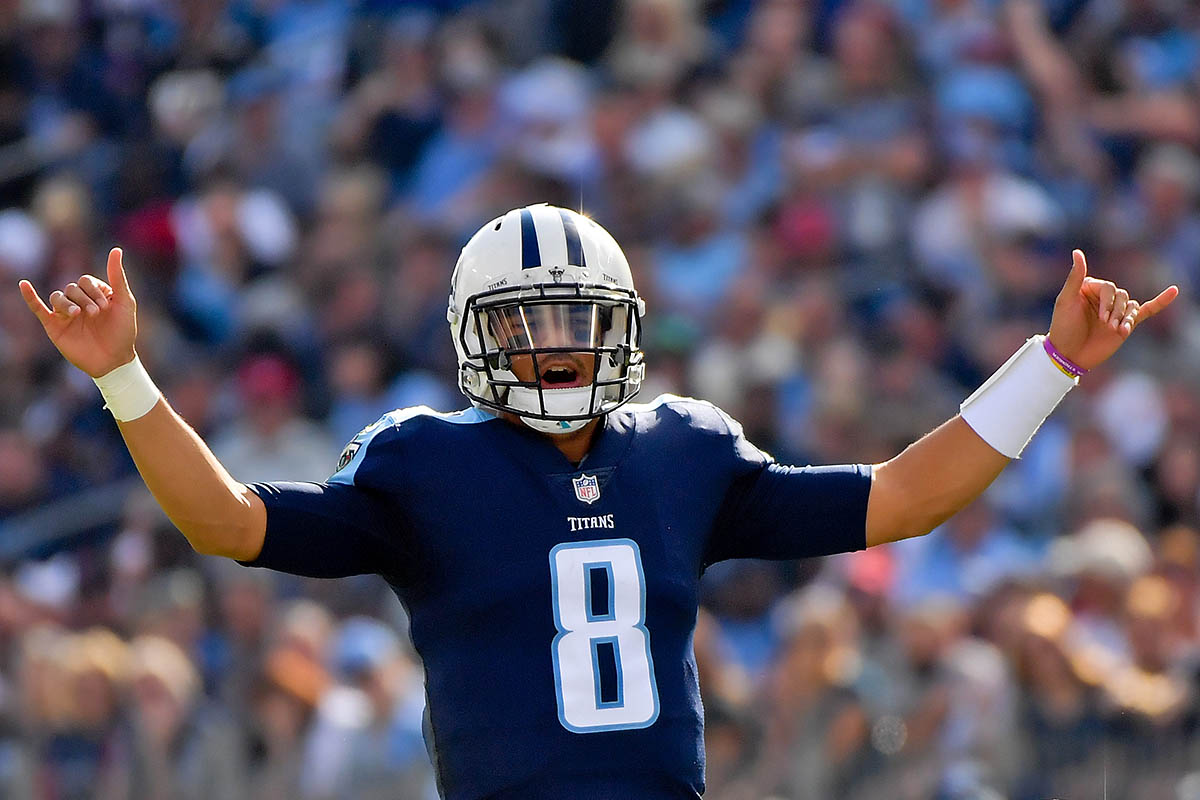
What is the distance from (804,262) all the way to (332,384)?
2.30 m

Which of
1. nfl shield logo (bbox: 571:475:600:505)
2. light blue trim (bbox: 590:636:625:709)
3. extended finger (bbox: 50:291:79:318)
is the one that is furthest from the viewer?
nfl shield logo (bbox: 571:475:600:505)

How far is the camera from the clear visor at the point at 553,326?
3742mm

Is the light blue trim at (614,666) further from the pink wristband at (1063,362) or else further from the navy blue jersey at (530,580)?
the pink wristband at (1063,362)

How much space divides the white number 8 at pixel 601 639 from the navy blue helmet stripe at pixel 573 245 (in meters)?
0.61

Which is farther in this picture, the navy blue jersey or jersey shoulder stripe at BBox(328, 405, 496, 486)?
jersey shoulder stripe at BBox(328, 405, 496, 486)

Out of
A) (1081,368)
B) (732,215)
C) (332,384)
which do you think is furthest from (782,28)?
(1081,368)

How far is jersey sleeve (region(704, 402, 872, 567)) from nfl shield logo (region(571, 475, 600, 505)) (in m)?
0.30

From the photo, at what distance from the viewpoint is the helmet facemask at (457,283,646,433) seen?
12.1 feet

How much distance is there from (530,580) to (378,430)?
46 cm

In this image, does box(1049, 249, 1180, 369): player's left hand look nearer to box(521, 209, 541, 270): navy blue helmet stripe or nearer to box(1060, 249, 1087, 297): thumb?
box(1060, 249, 1087, 297): thumb

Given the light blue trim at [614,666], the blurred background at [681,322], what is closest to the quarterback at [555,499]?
the light blue trim at [614,666]

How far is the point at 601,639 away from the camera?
3.52 metres

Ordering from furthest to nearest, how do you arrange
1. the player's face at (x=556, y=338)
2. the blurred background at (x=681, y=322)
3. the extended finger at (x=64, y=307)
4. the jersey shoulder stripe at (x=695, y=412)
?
the blurred background at (x=681, y=322) < the jersey shoulder stripe at (x=695, y=412) < the player's face at (x=556, y=338) < the extended finger at (x=64, y=307)

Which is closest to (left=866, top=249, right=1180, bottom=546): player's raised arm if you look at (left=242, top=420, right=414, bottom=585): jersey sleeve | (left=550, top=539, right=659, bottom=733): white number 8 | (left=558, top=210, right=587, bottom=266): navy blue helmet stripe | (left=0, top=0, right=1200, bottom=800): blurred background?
(left=550, top=539, right=659, bottom=733): white number 8
